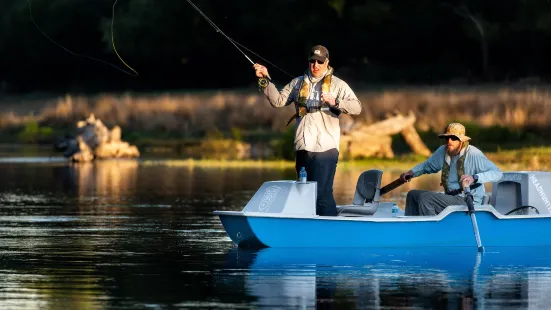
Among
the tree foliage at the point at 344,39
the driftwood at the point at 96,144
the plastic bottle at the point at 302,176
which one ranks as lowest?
the plastic bottle at the point at 302,176

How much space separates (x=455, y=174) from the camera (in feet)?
59.7

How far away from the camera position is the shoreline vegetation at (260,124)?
42062 millimetres

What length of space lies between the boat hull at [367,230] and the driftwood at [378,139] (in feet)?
72.3

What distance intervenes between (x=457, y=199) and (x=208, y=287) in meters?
4.56

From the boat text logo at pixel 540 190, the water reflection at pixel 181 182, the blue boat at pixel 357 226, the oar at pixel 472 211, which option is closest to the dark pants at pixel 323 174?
the blue boat at pixel 357 226

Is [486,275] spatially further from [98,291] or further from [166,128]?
[166,128]

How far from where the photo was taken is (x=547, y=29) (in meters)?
71.8

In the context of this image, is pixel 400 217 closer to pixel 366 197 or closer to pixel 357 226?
pixel 357 226

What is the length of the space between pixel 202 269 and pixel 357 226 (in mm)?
2327

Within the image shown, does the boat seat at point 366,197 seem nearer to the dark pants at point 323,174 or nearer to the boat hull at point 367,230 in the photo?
the dark pants at point 323,174

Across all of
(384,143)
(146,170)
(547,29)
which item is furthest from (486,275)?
(547,29)

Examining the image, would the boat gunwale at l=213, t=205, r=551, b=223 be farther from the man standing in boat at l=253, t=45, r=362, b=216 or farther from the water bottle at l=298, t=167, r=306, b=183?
the man standing in boat at l=253, t=45, r=362, b=216

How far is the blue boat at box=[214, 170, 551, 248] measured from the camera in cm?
1738

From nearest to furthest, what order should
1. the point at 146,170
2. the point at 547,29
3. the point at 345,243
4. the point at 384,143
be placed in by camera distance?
the point at 345,243 → the point at 146,170 → the point at 384,143 → the point at 547,29
